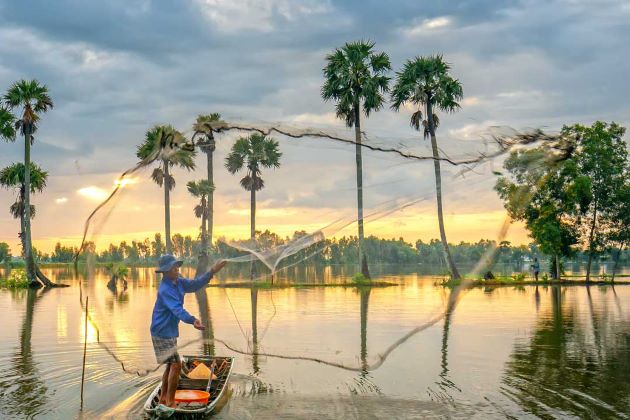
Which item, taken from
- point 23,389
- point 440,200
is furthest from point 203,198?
point 23,389

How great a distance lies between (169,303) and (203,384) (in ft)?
7.32

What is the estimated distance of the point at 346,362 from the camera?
10766 millimetres

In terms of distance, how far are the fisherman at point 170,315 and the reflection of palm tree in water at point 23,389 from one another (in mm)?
2121

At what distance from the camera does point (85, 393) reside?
11.1 metres

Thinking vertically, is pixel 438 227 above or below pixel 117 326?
above

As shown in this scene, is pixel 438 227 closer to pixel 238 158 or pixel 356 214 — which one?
pixel 356 214

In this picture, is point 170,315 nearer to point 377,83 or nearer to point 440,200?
point 440,200

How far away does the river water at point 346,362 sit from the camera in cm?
991

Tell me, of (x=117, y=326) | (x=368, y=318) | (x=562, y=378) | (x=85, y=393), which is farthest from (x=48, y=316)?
(x=562, y=378)

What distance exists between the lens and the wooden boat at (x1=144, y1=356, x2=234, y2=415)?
9.13 meters

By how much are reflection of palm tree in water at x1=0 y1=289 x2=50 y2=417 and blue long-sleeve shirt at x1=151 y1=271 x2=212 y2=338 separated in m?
2.40

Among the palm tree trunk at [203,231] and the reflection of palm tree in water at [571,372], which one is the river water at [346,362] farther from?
the palm tree trunk at [203,231]

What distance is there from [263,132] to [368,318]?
1483 centimetres

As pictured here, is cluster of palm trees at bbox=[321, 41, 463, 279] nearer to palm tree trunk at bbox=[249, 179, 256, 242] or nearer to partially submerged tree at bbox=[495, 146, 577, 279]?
partially submerged tree at bbox=[495, 146, 577, 279]
